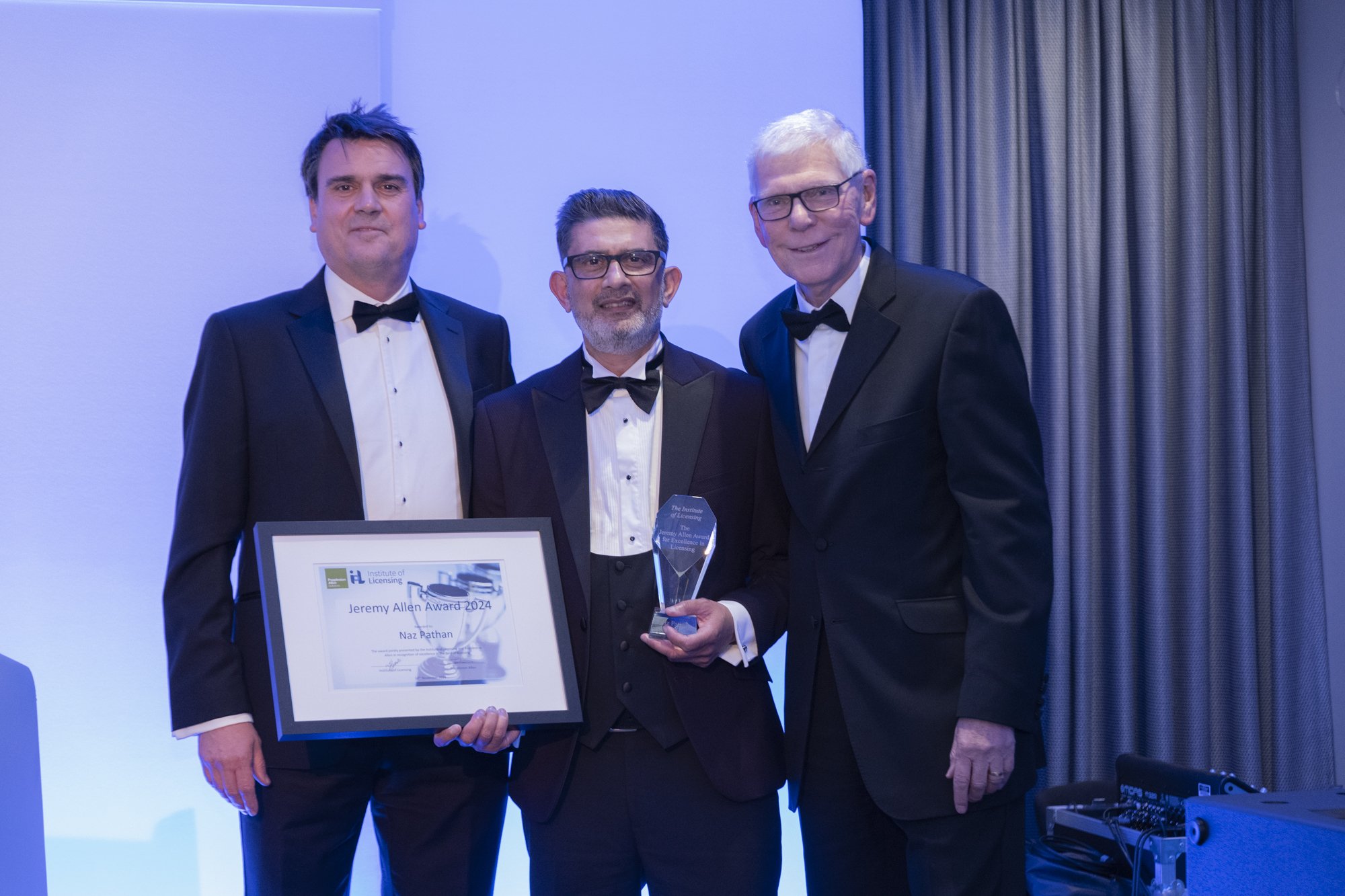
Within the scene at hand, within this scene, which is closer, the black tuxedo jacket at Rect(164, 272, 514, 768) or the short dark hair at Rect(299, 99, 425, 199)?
the black tuxedo jacket at Rect(164, 272, 514, 768)

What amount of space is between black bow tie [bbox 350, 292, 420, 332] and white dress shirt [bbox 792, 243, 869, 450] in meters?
0.90

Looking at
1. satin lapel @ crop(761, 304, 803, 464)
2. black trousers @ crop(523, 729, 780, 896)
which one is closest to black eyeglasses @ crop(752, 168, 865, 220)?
satin lapel @ crop(761, 304, 803, 464)

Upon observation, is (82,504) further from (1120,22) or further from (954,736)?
(1120,22)

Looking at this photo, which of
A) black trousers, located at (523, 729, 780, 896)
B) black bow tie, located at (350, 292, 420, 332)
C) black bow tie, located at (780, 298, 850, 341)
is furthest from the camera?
black bow tie, located at (350, 292, 420, 332)

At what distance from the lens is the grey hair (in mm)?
2494

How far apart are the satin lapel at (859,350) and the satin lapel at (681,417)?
0.25 metres

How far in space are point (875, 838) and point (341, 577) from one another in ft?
4.19

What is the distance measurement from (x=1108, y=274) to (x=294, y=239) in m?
2.67

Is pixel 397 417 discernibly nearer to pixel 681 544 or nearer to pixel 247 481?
pixel 247 481

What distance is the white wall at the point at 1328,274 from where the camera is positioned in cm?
374

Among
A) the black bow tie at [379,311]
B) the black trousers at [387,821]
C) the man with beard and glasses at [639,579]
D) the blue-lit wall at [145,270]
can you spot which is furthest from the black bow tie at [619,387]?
the blue-lit wall at [145,270]

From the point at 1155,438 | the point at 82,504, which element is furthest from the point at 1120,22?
the point at 82,504

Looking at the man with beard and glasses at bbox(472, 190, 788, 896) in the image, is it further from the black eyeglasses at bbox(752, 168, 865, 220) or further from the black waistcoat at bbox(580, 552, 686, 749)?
the black eyeglasses at bbox(752, 168, 865, 220)

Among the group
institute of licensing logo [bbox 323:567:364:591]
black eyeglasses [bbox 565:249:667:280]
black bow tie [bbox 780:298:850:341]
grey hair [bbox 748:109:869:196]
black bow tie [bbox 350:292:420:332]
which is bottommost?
institute of licensing logo [bbox 323:567:364:591]
